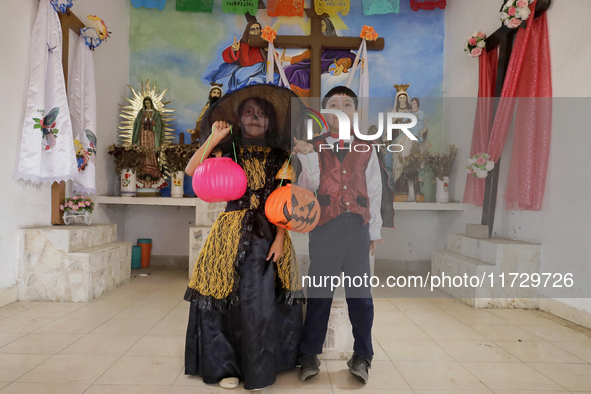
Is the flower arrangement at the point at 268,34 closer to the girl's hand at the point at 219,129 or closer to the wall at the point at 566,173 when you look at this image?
the wall at the point at 566,173

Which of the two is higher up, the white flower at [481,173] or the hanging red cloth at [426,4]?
the hanging red cloth at [426,4]

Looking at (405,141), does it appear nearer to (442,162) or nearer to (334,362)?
(442,162)

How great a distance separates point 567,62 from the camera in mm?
3305

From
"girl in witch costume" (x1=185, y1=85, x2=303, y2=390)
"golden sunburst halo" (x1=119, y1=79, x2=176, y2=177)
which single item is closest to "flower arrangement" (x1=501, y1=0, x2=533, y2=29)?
"girl in witch costume" (x1=185, y1=85, x2=303, y2=390)

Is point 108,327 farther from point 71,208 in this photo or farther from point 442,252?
point 442,252

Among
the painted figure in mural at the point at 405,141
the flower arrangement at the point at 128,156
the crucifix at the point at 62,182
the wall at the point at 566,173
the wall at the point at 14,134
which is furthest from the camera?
the flower arrangement at the point at 128,156

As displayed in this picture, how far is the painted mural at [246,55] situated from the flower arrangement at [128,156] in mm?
691

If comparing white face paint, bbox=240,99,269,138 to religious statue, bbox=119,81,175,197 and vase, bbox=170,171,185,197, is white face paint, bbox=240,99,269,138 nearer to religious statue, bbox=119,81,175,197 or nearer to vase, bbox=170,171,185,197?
vase, bbox=170,171,185,197

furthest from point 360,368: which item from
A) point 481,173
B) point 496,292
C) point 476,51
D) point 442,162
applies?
Answer: point 476,51

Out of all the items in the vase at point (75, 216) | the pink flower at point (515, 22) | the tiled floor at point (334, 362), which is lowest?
the tiled floor at point (334, 362)

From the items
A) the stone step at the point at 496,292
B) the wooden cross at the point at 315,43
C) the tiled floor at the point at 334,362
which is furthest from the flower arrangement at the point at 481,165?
the wooden cross at the point at 315,43

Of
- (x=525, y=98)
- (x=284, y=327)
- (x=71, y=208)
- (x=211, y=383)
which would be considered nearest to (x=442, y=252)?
(x=525, y=98)

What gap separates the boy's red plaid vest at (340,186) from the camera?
76.8 inches

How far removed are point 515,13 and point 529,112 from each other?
3.09ft
